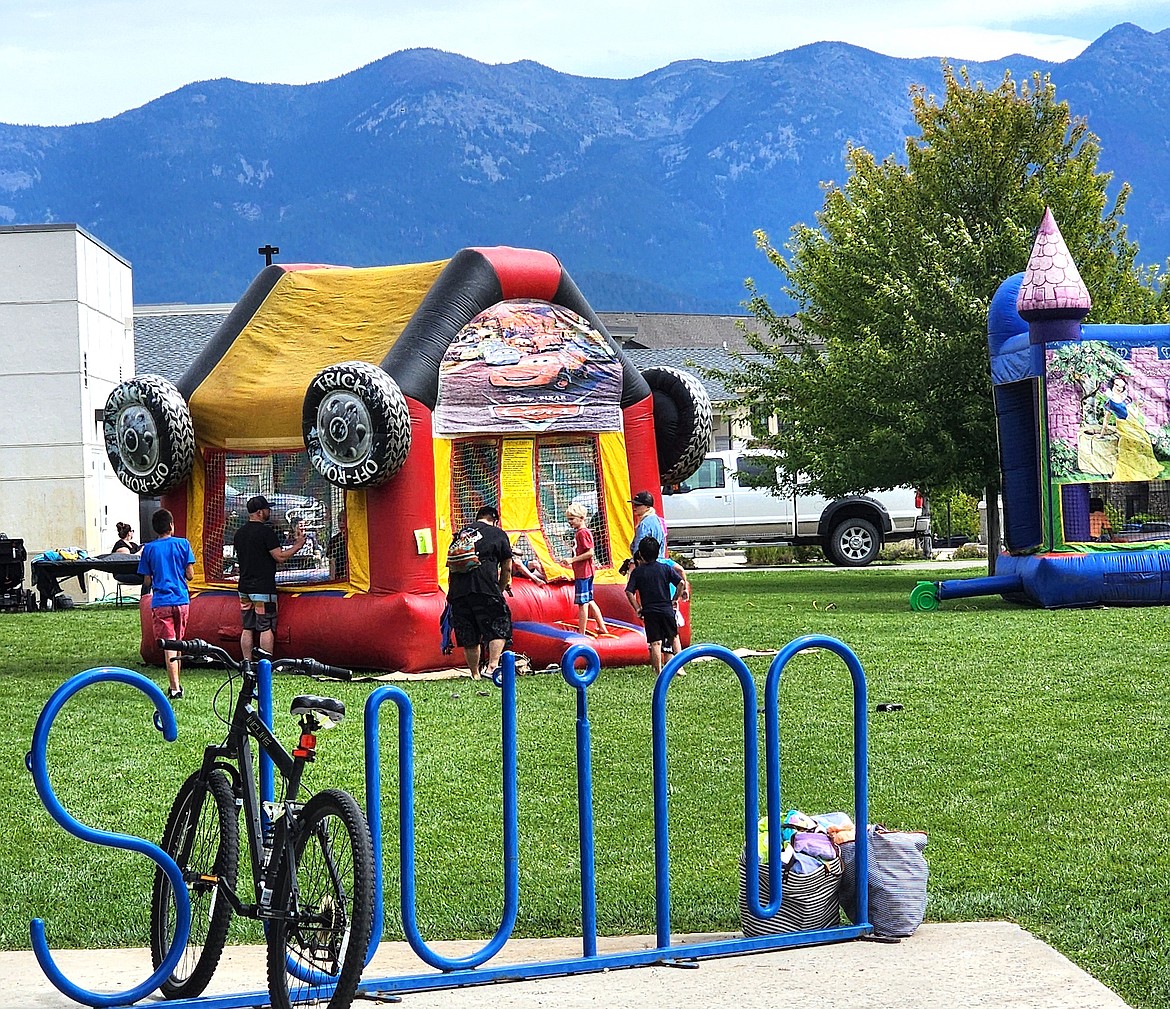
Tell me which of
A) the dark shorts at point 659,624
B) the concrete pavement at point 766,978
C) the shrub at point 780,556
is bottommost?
the concrete pavement at point 766,978

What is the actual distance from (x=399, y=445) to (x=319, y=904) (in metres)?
9.92

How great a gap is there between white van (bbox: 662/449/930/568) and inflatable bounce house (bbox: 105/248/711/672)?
16.6 m

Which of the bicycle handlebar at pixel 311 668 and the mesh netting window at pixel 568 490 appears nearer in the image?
the bicycle handlebar at pixel 311 668

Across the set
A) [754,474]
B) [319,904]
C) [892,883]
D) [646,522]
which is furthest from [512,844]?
[754,474]

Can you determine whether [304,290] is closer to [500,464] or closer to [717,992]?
[500,464]

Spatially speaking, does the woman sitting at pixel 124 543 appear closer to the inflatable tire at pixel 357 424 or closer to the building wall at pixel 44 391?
the building wall at pixel 44 391

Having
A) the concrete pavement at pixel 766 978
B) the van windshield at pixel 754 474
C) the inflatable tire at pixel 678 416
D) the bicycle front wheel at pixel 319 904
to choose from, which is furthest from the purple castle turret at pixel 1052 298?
the bicycle front wheel at pixel 319 904

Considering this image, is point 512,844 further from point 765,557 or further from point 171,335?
point 171,335

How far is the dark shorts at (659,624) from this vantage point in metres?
14.3

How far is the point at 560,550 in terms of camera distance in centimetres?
1656

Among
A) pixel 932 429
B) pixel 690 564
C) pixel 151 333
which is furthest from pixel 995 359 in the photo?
pixel 151 333

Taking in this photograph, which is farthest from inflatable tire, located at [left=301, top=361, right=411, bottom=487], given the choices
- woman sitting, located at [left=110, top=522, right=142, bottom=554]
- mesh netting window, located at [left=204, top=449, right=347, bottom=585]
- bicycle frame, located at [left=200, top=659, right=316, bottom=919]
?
woman sitting, located at [left=110, top=522, right=142, bottom=554]

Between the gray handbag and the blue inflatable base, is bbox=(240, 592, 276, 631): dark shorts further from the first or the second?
the gray handbag

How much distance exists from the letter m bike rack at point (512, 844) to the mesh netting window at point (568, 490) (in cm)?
1026
